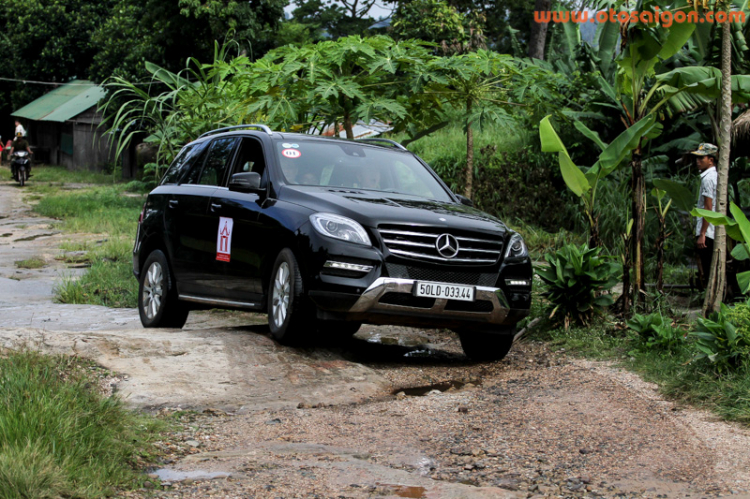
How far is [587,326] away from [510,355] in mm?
779

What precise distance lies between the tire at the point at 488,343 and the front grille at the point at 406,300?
79 cm

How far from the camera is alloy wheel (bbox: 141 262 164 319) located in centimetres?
809

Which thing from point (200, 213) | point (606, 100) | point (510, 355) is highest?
point (606, 100)

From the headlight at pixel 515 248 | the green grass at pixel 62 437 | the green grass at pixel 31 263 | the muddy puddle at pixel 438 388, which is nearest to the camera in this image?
the green grass at pixel 62 437

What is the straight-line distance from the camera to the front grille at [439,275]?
623cm

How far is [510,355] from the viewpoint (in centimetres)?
761

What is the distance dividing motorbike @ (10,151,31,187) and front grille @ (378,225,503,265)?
86.7ft

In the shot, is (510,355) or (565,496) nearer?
(565,496)

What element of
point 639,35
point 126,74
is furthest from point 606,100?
point 126,74

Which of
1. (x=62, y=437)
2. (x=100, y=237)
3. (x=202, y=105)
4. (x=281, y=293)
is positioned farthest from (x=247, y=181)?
(x=100, y=237)

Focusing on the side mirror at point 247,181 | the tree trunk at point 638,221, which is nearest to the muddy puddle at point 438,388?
the side mirror at point 247,181

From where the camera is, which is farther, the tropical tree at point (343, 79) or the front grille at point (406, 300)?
the tropical tree at point (343, 79)

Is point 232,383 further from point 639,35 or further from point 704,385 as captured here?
point 639,35

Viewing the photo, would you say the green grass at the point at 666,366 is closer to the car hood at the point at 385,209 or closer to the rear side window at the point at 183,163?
the car hood at the point at 385,209
